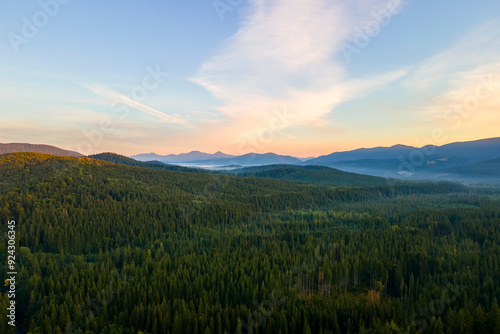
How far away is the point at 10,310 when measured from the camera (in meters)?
51.1

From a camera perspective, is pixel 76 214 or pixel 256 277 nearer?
pixel 256 277

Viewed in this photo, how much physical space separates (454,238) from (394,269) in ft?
152

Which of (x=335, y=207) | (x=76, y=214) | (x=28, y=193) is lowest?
(x=335, y=207)

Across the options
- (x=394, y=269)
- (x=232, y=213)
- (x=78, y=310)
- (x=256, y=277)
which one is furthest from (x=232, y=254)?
(x=232, y=213)

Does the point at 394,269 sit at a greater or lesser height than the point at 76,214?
lesser

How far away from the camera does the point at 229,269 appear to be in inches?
2906

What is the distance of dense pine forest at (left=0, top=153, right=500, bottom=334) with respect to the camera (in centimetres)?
4969

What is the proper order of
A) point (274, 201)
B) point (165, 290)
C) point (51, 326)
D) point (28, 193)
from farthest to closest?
point (274, 201), point (28, 193), point (165, 290), point (51, 326)

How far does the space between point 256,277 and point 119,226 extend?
7000 cm

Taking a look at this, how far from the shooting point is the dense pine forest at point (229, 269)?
4969 cm

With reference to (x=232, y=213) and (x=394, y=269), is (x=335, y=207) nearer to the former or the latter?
(x=232, y=213)

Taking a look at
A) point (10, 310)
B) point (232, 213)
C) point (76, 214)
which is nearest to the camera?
point (10, 310)

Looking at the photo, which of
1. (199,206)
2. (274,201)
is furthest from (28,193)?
(274,201)

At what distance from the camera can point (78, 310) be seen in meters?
51.6
